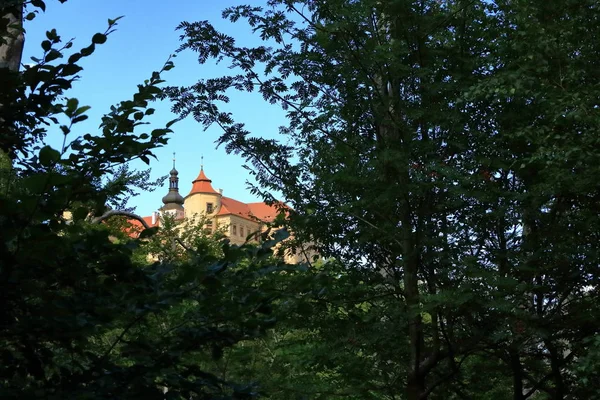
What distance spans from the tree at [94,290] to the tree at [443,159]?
502cm

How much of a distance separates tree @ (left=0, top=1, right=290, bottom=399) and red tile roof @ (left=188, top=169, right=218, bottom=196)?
97.3m

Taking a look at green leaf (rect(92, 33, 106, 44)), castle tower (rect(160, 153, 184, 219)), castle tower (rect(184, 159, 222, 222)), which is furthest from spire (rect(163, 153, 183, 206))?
green leaf (rect(92, 33, 106, 44))

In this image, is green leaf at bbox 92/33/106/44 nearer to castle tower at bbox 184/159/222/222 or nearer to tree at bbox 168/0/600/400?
tree at bbox 168/0/600/400

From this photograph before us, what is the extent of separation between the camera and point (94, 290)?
104 inches

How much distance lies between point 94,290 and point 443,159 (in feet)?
21.9

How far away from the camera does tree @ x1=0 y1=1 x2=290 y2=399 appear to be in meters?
2.36

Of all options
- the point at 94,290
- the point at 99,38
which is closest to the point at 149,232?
the point at 94,290

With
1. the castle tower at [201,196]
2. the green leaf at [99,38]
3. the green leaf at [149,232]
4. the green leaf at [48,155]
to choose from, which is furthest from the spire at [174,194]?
the green leaf at [48,155]

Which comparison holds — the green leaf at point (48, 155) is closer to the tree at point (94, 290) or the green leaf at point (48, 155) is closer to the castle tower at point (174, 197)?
the tree at point (94, 290)

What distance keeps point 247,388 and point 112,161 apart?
1045 millimetres

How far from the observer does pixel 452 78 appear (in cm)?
916

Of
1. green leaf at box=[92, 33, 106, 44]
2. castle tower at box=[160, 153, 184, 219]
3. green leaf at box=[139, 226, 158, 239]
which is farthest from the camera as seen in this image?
castle tower at box=[160, 153, 184, 219]

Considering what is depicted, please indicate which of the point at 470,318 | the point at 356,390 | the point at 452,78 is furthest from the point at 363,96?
the point at 356,390

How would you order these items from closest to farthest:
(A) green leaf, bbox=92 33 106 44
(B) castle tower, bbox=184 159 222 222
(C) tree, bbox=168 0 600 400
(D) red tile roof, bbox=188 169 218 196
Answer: (A) green leaf, bbox=92 33 106 44 < (C) tree, bbox=168 0 600 400 < (B) castle tower, bbox=184 159 222 222 < (D) red tile roof, bbox=188 169 218 196
